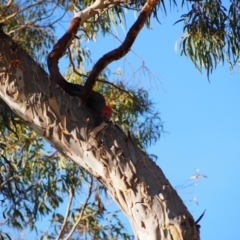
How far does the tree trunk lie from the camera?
2.53 m

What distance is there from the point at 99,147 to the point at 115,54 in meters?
0.55

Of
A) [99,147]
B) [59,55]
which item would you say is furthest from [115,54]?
[99,147]

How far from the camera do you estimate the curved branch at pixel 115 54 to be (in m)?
2.88

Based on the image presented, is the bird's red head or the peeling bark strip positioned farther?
the peeling bark strip

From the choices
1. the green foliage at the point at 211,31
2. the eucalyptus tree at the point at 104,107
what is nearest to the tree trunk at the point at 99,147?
the eucalyptus tree at the point at 104,107

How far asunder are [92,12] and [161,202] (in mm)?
1362

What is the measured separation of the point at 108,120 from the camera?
2.80 m

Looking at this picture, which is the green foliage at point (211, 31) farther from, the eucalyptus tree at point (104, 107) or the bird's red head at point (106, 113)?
the bird's red head at point (106, 113)

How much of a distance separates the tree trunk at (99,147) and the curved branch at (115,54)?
7 cm

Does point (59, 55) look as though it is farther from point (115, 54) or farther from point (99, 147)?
point (99, 147)

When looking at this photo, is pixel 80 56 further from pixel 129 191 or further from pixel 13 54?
pixel 129 191

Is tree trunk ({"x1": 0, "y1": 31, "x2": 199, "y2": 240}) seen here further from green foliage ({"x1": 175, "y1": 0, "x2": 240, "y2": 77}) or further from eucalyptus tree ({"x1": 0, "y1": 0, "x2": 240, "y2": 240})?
green foliage ({"x1": 175, "y1": 0, "x2": 240, "y2": 77})

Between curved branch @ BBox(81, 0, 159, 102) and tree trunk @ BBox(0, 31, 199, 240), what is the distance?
68 millimetres

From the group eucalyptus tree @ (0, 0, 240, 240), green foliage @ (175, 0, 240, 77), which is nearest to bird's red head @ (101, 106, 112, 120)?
eucalyptus tree @ (0, 0, 240, 240)
